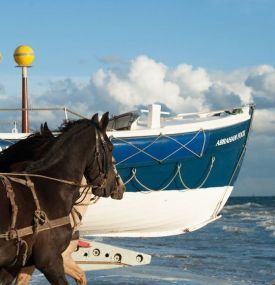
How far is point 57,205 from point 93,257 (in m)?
6.60

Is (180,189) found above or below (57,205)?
below

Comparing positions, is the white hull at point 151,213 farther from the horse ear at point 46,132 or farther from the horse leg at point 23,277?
the horse ear at point 46,132

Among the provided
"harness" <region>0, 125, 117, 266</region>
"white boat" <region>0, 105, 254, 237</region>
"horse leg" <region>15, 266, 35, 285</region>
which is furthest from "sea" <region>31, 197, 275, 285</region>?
"harness" <region>0, 125, 117, 266</region>

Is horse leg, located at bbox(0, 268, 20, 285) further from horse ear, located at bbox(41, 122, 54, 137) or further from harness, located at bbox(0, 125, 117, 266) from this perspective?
horse ear, located at bbox(41, 122, 54, 137)

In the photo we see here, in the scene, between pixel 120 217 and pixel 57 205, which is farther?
pixel 120 217

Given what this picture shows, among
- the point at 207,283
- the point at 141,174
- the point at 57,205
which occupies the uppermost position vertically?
the point at 57,205

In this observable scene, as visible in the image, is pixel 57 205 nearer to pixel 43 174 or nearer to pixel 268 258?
pixel 43 174

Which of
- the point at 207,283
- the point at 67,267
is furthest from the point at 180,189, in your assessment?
the point at 67,267

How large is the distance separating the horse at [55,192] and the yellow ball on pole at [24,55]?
23.7 ft

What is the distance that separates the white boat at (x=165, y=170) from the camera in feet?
47.6

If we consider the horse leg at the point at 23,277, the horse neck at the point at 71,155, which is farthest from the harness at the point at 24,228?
the horse leg at the point at 23,277

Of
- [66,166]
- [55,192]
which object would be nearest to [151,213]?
[66,166]

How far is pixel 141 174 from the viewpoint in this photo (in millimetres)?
14664

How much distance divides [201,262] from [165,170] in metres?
5.87
